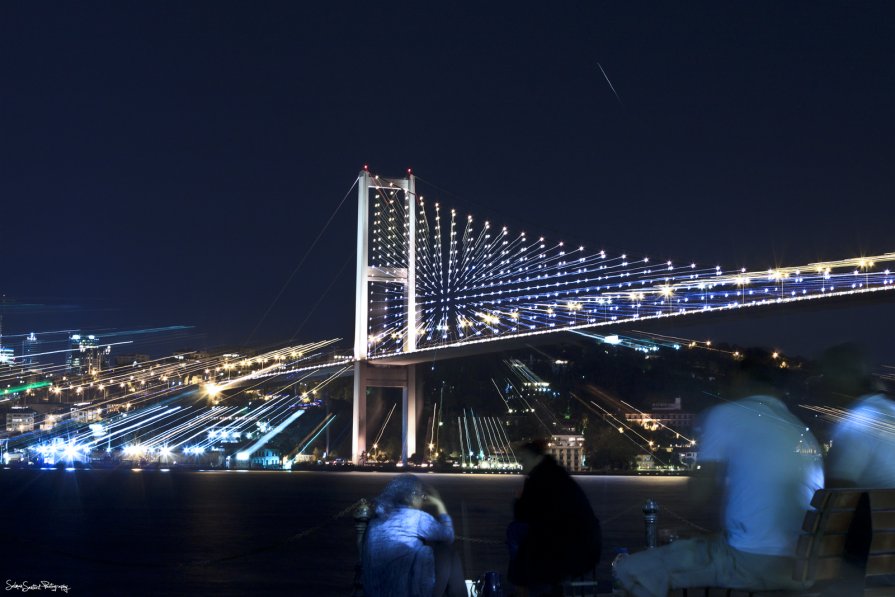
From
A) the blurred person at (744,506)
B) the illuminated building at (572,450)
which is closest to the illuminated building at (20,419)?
the illuminated building at (572,450)

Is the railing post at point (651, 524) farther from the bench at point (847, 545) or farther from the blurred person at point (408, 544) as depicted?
the bench at point (847, 545)

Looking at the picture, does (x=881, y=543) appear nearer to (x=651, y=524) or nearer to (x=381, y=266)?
(x=651, y=524)

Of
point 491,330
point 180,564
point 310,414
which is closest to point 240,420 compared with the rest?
point 310,414

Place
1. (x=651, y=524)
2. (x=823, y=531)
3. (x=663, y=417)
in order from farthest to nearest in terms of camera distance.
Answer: (x=663, y=417)
(x=651, y=524)
(x=823, y=531)

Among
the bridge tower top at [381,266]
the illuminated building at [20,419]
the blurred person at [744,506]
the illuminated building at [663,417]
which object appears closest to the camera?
the blurred person at [744,506]

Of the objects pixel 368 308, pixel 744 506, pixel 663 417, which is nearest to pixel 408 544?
pixel 744 506
